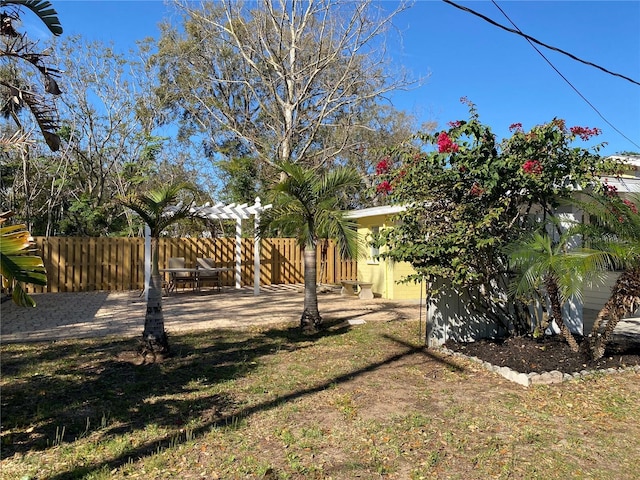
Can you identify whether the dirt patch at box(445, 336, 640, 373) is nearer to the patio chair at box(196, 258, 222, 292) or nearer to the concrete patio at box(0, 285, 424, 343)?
the concrete patio at box(0, 285, 424, 343)

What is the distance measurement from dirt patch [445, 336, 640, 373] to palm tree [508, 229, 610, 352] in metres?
0.43

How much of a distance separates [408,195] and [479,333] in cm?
253

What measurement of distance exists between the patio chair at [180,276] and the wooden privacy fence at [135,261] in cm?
110

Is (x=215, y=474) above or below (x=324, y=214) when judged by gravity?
below

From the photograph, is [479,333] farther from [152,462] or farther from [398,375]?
[152,462]

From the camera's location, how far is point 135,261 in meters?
15.5

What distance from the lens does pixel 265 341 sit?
7570 millimetres

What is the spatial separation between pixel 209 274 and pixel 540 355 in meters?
11.1

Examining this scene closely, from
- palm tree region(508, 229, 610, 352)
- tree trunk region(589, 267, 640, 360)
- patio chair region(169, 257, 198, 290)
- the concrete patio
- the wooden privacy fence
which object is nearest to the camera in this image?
palm tree region(508, 229, 610, 352)

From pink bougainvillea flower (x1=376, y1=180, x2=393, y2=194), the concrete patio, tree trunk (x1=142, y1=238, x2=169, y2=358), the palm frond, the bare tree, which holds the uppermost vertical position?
the bare tree

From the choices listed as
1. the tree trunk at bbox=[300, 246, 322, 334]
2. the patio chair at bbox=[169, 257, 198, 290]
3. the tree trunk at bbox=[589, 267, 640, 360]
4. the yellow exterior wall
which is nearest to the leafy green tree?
the tree trunk at bbox=[589, 267, 640, 360]

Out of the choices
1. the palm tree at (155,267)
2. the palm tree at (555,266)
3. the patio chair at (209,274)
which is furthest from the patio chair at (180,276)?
the palm tree at (555,266)

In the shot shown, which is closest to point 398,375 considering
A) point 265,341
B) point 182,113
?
point 265,341

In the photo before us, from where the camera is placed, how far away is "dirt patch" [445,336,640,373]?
18.9ft
